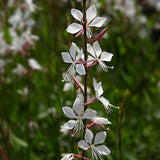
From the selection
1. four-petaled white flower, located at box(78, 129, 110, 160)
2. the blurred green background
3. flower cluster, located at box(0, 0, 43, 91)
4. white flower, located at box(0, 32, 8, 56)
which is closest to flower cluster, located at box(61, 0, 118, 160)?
four-petaled white flower, located at box(78, 129, 110, 160)

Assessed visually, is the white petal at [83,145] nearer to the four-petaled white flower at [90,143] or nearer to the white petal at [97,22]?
the four-petaled white flower at [90,143]

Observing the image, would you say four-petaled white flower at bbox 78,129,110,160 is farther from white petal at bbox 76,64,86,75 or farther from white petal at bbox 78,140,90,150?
white petal at bbox 76,64,86,75

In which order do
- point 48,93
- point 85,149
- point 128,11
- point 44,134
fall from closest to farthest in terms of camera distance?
1. point 85,149
2. point 44,134
3. point 48,93
4. point 128,11

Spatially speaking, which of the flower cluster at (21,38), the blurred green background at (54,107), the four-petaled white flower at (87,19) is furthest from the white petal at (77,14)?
the flower cluster at (21,38)

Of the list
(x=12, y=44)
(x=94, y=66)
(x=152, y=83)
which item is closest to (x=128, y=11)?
(x=152, y=83)

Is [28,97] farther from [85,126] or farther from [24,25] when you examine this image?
[85,126]
